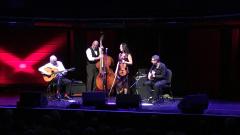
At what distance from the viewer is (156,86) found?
11.5m

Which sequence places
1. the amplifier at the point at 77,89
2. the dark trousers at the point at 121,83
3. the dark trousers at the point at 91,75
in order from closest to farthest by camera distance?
the dark trousers at the point at 121,83 < the dark trousers at the point at 91,75 < the amplifier at the point at 77,89

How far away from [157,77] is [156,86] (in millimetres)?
241

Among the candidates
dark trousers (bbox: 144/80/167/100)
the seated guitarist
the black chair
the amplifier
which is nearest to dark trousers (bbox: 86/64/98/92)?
the amplifier

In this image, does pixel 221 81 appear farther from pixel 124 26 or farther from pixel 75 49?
pixel 75 49

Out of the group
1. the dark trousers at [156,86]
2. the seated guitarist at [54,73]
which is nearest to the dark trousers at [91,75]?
the seated guitarist at [54,73]

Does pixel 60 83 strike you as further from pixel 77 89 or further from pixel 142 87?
pixel 142 87

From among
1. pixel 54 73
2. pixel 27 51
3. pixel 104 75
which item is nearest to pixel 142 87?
pixel 104 75

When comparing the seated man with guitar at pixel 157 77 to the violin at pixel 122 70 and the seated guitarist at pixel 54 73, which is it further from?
the seated guitarist at pixel 54 73

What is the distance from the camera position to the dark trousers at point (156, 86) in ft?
37.7

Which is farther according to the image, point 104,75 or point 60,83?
point 104,75

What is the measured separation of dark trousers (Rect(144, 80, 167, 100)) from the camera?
11500 millimetres

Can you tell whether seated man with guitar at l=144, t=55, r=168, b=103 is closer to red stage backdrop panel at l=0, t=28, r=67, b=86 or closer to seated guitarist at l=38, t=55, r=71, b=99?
seated guitarist at l=38, t=55, r=71, b=99

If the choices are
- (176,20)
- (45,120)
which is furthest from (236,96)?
(45,120)

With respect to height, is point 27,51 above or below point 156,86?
above
